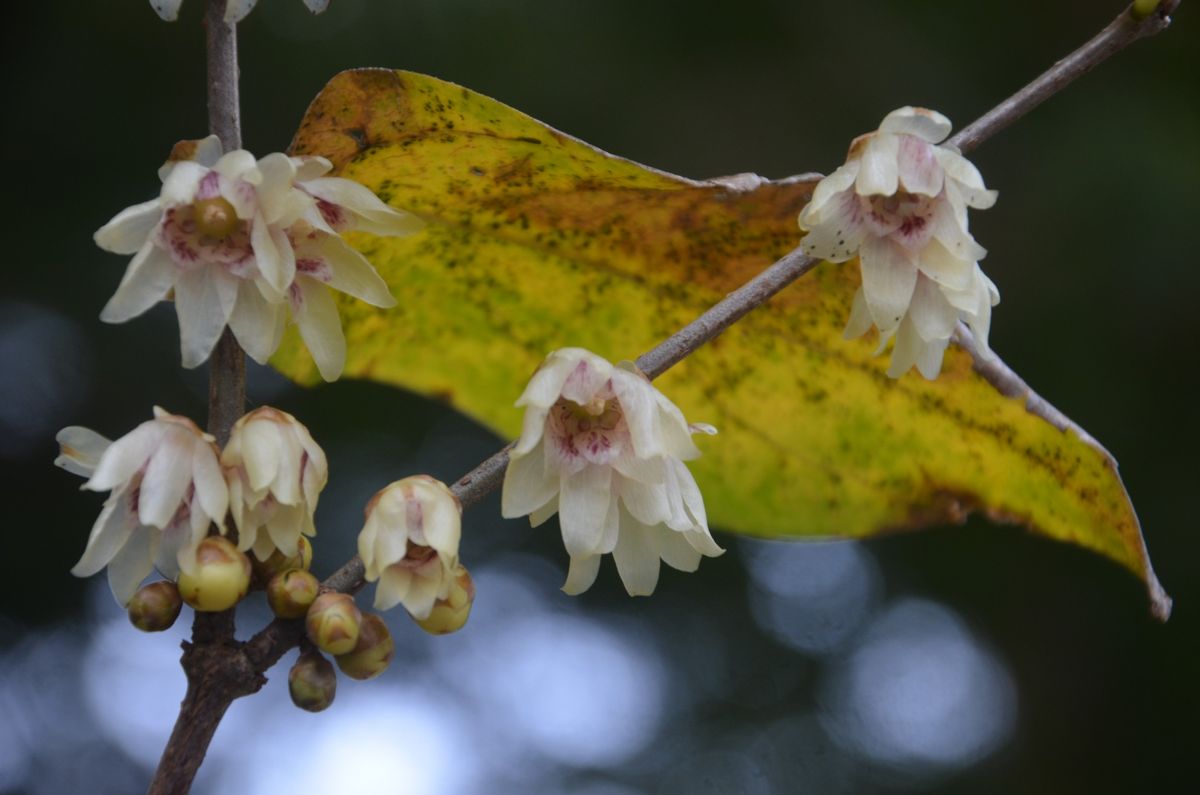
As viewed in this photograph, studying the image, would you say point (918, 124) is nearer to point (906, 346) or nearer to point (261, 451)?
point (906, 346)

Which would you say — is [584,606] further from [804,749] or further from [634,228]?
[634,228]

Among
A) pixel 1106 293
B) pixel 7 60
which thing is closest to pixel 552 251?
pixel 1106 293

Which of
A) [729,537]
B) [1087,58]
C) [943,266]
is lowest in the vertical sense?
[729,537]

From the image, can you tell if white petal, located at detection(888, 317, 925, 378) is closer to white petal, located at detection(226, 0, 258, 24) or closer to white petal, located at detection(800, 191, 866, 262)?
white petal, located at detection(800, 191, 866, 262)

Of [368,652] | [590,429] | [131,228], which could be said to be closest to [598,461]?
[590,429]

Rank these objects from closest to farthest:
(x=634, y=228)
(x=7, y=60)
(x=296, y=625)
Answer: (x=296, y=625)
(x=634, y=228)
(x=7, y=60)

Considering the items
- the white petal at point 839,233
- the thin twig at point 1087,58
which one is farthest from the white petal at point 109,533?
the thin twig at point 1087,58
